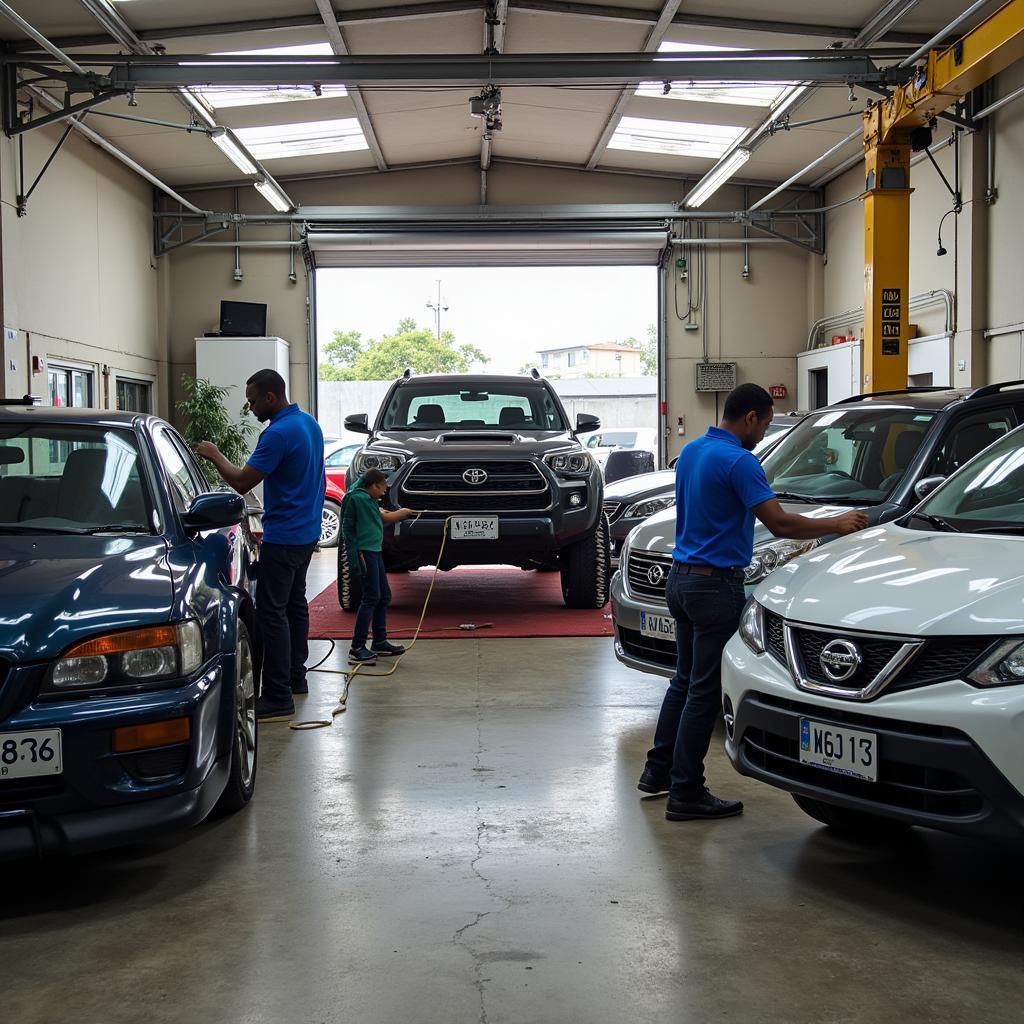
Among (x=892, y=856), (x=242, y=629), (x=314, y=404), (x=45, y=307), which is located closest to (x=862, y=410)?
(x=892, y=856)

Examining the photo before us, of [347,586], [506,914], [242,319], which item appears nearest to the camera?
[506,914]

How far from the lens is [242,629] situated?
172 inches

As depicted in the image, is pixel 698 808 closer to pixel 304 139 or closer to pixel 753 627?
pixel 753 627

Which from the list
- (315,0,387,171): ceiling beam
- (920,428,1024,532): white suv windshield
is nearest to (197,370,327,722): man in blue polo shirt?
(920,428,1024,532): white suv windshield

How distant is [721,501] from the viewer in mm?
4055

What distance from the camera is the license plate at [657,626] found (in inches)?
210

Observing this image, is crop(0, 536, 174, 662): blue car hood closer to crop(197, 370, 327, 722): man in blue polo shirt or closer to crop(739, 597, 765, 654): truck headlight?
crop(739, 597, 765, 654): truck headlight

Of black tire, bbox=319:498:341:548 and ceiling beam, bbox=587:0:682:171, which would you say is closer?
ceiling beam, bbox=587:0:682:171

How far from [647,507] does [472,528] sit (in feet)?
4.19

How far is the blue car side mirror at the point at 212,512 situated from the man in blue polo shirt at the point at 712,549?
1524 mm

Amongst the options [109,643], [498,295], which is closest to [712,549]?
[109,643]

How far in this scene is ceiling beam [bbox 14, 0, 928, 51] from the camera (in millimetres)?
11859

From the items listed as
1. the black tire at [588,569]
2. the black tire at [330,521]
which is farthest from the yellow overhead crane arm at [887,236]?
the black tire at [330,521]

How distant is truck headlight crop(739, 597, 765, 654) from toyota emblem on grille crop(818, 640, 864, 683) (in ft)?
1.17
